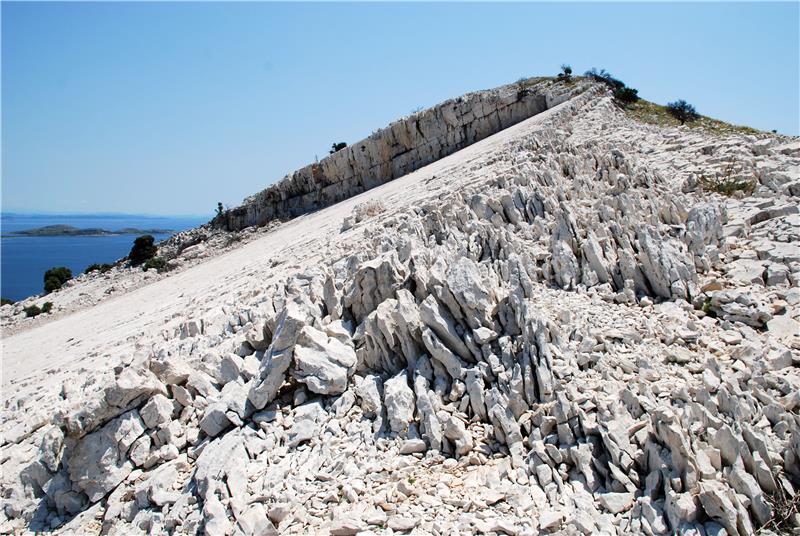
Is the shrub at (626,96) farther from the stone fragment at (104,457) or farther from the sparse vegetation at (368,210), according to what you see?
the stone fragment at (104,457)

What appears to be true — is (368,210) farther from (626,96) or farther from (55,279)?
(55,279)

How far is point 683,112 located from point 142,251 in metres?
41.9

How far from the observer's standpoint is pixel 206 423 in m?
8.25

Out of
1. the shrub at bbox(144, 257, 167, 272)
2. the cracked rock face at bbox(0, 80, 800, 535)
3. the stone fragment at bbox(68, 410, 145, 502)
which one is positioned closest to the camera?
the cracked rock face at bbox(0, 80, 800, 535)

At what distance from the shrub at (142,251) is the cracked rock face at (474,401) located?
32.2 metres

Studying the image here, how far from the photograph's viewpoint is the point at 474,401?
763 centimetres

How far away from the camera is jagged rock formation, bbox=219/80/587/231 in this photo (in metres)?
37.4

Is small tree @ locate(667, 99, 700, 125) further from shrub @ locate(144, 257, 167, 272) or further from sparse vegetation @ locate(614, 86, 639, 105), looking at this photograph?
shrub @ locate(144, 257, 167, 272)

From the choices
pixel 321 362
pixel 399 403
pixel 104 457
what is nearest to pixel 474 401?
pixel 399 403

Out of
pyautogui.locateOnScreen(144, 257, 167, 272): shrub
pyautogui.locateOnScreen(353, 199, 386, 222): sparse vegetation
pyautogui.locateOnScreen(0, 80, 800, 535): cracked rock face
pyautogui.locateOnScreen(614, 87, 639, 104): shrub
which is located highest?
pyautogui.locateOnScreen(614, 87, 639, 104): shrub

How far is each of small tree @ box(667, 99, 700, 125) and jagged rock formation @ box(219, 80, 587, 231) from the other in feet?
20.0

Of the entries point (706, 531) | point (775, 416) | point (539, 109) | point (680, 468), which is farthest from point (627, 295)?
point (539, 109)

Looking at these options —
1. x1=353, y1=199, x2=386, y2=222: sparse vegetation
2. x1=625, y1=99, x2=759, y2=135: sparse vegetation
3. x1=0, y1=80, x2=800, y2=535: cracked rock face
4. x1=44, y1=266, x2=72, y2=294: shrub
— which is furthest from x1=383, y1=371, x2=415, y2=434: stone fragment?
x1=44, y1=266, x2=72, y2=294: shrub

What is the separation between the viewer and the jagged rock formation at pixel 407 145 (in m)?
37.4
